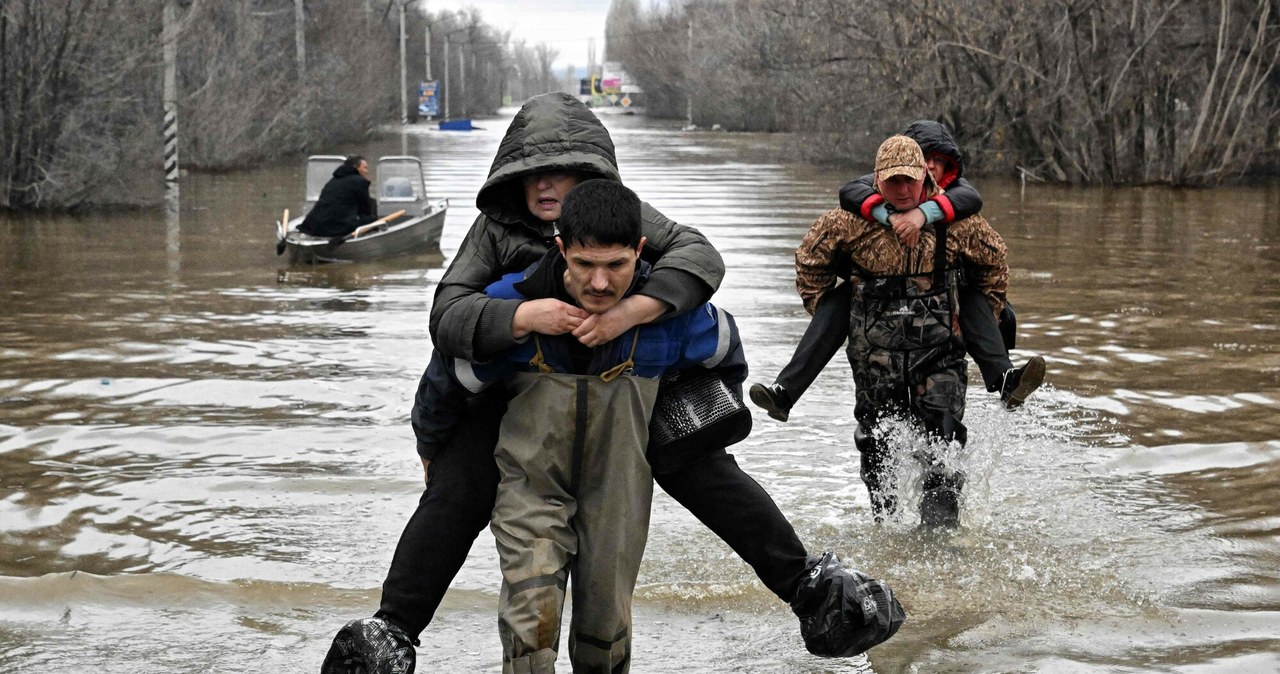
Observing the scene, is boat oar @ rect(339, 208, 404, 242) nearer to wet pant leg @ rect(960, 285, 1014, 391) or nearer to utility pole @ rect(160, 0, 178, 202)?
utility pole @ rect(160, 0, 178, 202)

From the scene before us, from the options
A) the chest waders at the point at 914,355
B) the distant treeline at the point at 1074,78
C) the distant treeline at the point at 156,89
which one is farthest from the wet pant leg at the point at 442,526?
the distant treeline at the point at 1074,78

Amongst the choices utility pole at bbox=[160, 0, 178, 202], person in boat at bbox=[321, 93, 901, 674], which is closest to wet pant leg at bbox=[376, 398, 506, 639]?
person in boat at bbox=[321, 93, 901, 674]

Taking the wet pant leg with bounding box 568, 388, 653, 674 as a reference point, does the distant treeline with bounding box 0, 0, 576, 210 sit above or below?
above

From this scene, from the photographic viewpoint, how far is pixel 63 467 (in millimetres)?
8055

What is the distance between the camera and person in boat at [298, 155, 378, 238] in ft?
61.9

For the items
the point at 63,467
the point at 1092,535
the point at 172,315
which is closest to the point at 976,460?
the point at 1092,535

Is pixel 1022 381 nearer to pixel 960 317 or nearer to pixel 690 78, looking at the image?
pixel 960 317

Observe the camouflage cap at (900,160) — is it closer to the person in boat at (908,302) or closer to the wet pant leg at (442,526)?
the person in boat at (908,302)

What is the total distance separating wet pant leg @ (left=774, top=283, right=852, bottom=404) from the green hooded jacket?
230 cm

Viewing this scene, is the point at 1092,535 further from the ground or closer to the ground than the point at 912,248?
closer to the ground

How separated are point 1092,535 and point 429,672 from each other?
306cm

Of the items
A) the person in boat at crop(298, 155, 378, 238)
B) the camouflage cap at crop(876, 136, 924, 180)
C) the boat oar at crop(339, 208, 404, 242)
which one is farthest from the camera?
the person in boat at crop(298, 155, 378, 238)

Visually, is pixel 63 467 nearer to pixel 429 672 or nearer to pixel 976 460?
pixel 429 672

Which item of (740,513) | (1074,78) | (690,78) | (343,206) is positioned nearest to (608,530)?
(740,513)
